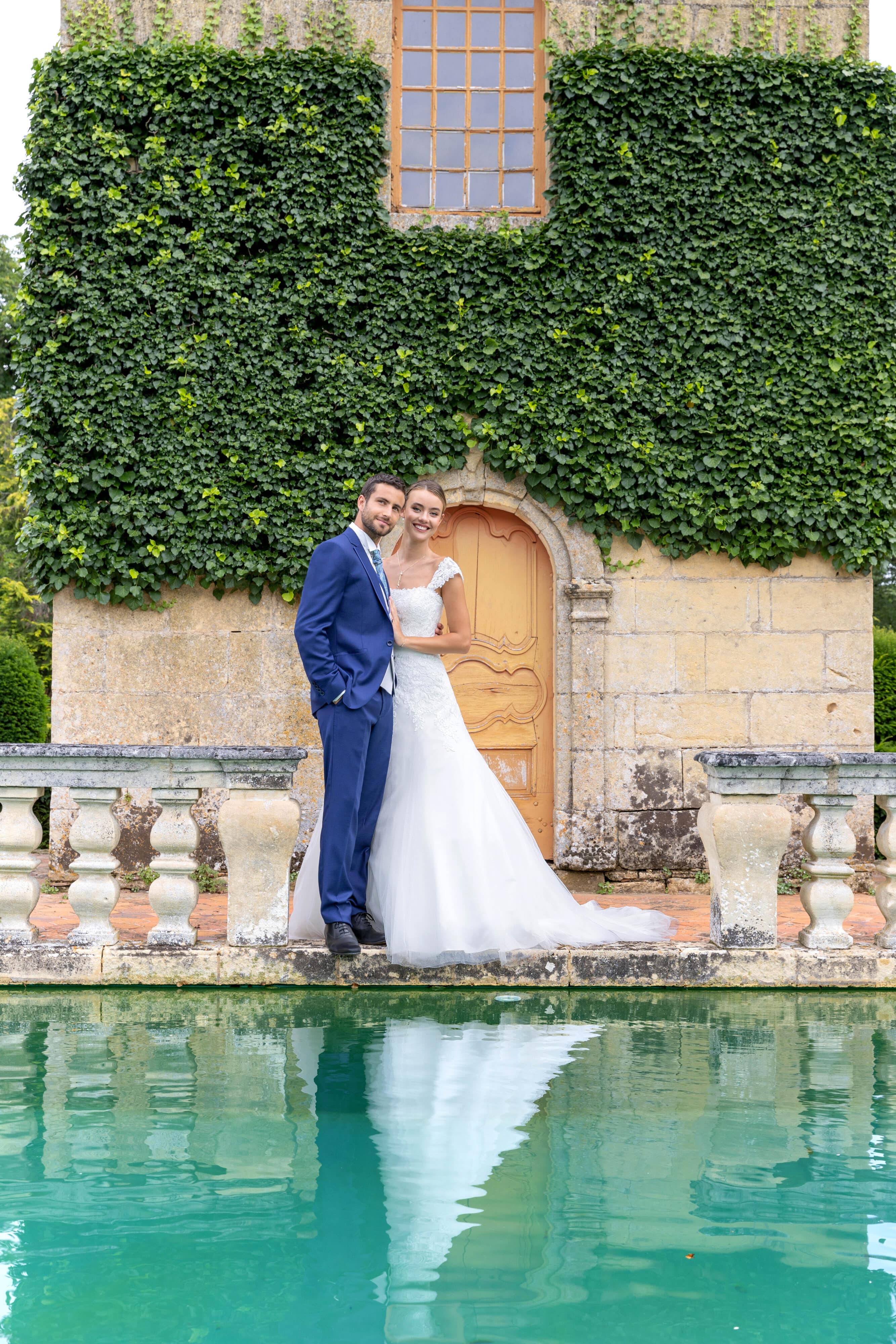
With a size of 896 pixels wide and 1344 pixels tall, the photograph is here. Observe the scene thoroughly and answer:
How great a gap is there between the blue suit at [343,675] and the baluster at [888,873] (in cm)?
215

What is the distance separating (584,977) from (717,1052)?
3.09 ft

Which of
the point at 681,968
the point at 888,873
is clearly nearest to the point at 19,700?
the point at 681,968

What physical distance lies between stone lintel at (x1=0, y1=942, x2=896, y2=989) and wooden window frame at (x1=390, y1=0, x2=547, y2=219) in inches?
230

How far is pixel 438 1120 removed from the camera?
10.0ft

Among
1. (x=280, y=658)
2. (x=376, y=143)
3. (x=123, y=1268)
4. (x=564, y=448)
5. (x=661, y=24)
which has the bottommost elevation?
(x=123, y=1268)

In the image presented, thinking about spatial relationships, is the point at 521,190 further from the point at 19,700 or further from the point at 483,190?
the point at 19,700

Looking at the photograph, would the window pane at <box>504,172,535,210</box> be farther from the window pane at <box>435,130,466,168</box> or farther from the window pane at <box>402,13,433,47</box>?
the window pane at <box>402,13,433,47</box>

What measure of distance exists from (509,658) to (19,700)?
463 centimetres

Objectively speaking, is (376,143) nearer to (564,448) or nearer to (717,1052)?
(564,448)

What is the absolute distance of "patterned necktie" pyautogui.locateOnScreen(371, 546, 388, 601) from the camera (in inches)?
184

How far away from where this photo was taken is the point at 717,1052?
373 cm

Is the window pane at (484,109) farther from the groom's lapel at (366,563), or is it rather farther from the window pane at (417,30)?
the groom's lapel at (366,563)

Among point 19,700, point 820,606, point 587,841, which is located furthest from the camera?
point 19,700

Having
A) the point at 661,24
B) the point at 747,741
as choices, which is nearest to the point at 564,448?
the point at 747,741
